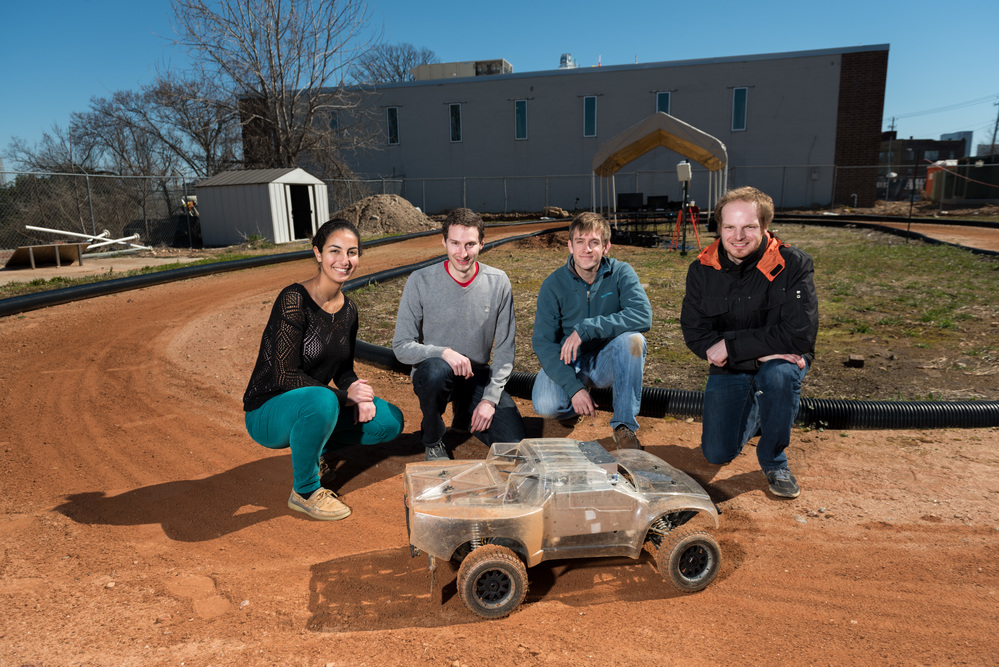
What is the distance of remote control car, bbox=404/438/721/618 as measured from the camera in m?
2.24

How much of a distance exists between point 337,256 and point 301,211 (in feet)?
59.1

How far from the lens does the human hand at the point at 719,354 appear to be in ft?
10.8

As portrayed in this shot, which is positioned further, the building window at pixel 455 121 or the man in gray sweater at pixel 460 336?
the building window at pixel 455 121

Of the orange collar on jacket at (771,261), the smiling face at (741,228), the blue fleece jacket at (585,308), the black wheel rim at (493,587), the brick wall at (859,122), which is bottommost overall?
the black wheel rim at (493,587)

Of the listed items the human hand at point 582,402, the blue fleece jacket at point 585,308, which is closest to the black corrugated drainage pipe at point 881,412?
the blue fleece jacket at point 585,308

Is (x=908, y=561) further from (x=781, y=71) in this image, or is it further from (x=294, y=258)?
(x=781, y=71)

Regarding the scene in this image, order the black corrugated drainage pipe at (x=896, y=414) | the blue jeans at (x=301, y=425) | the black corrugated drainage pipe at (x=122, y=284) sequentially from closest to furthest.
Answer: the blue jeans at (x=301, y=425), the black corrugated drainage pipe at (x=896, y=414), the black corrugated drainage pipe at (x=122, y=284)

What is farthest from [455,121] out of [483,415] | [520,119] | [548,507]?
[548,507]

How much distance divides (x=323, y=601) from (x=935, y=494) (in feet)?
9.81

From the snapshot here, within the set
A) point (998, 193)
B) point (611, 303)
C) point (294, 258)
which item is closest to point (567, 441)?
point (611, 303)

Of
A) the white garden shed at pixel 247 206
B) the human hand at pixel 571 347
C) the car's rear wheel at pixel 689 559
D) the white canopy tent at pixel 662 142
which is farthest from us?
the white garden shed at pixel 247 206

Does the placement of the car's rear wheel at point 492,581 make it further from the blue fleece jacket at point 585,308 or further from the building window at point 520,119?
the building window at point 520,119

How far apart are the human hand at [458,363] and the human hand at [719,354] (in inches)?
50.8

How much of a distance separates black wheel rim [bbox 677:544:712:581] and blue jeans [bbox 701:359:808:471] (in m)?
1.01
